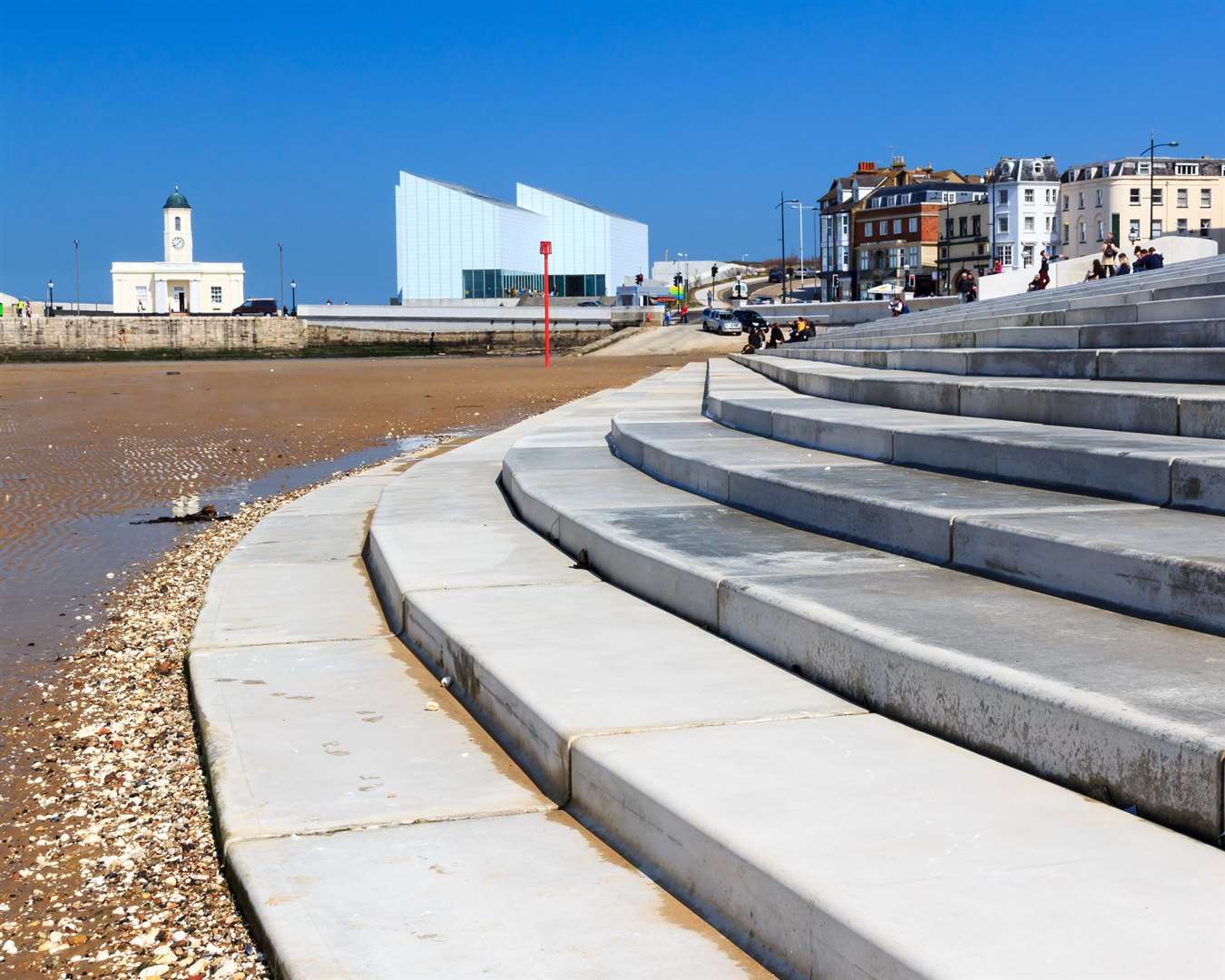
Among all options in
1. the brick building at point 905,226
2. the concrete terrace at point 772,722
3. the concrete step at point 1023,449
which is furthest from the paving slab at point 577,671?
the brick building at point 905,226

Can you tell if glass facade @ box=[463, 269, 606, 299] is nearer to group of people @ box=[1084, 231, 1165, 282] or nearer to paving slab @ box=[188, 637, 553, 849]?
group of people @ box=[1084, 231, 1165, 282]

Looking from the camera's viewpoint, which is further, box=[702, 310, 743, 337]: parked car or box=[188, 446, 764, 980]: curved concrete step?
box=[702, 310, 743, 337]: parked car

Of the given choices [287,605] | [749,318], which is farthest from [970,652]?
[749,318]

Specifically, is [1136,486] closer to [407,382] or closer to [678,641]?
[678,641]

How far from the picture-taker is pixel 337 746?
3982mm

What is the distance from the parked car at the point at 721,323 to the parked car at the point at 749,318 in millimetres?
210

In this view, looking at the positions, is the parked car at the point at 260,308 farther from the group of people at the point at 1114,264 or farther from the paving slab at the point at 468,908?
the paving slab at the point at 468,908

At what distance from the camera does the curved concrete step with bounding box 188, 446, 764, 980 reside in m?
2.60

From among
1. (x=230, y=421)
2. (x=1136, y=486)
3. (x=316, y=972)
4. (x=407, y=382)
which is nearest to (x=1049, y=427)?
(x=1136, y=486)

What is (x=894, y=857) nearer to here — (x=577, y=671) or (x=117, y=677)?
(x=577, y=671)

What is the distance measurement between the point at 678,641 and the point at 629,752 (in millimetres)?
1228

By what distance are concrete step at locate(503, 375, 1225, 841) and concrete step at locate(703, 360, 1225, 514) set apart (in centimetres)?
97

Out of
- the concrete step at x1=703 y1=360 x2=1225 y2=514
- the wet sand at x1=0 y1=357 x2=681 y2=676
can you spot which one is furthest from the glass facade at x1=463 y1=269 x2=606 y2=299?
the concrete step at x1=703 y1=360 x2=1225 y2=514

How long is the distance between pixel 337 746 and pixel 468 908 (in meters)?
1.30
